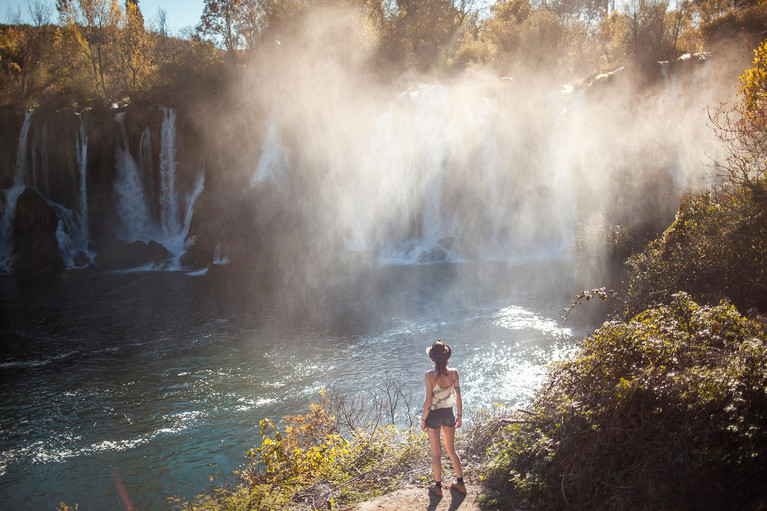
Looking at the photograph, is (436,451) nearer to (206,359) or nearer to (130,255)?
(206,359)

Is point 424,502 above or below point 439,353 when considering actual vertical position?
below

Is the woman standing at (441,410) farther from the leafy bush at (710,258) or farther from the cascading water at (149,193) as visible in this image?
the cascading water at (149,193)

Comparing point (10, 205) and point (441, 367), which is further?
point (10, 205)

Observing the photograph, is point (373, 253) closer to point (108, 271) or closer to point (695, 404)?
point (108, 271)

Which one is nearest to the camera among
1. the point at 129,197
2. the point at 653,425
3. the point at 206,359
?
the point at 653,425

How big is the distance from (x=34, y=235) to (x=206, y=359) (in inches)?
850

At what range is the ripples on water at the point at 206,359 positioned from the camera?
10.2 meters

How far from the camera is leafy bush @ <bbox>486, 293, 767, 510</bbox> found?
15.1 ft

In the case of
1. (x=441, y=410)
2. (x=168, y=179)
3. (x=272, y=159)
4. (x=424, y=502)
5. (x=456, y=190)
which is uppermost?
(x=272, y=159)

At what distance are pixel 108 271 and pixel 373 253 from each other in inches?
591

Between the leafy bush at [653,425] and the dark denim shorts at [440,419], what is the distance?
79cm

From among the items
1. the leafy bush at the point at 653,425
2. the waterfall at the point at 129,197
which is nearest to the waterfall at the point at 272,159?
the waterfall at the point at 129,197

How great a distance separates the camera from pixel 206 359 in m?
15.5

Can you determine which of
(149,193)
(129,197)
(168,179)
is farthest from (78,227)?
(168,179)
